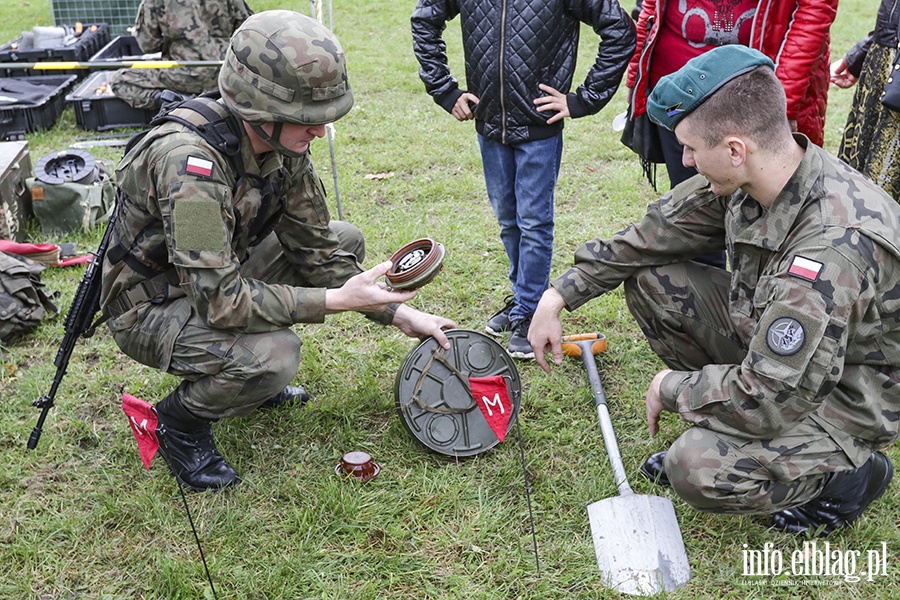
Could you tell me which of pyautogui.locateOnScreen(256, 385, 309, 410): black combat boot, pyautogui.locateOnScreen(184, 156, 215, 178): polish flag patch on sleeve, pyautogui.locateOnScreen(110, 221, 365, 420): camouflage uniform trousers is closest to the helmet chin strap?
pyautogui.locateOnScreen(184, 156, 215, 178): polish flag patch on sleeve

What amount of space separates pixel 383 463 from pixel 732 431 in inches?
61.4

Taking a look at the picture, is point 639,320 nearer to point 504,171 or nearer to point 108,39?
point 504,171

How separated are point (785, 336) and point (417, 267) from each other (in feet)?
4.57

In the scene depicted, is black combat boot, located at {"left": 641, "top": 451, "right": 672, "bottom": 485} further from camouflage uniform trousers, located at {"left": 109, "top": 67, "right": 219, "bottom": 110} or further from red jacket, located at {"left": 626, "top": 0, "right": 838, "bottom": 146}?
camouflage uniform trousers, located at {"left": 109, "top": 67, "right": 219, "bottom": 110}

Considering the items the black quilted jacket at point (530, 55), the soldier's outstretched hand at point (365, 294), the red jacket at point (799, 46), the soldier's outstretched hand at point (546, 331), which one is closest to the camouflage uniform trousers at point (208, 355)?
the soldier's outstretched hand at point (365, 294)

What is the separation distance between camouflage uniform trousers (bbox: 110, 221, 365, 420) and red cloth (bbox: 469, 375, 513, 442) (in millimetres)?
782

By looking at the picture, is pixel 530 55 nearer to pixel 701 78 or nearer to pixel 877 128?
pixel 701 78

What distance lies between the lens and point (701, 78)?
9.70 ft

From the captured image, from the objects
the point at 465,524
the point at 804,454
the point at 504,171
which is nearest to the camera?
the point at 804,454

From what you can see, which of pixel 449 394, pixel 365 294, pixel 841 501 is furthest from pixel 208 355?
pixel 841 501

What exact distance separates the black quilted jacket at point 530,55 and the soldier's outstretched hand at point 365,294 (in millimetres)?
1304

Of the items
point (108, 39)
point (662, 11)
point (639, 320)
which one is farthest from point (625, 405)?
point (108, 39)

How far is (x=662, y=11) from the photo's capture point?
4.25m

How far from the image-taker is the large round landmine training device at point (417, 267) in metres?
3.43
